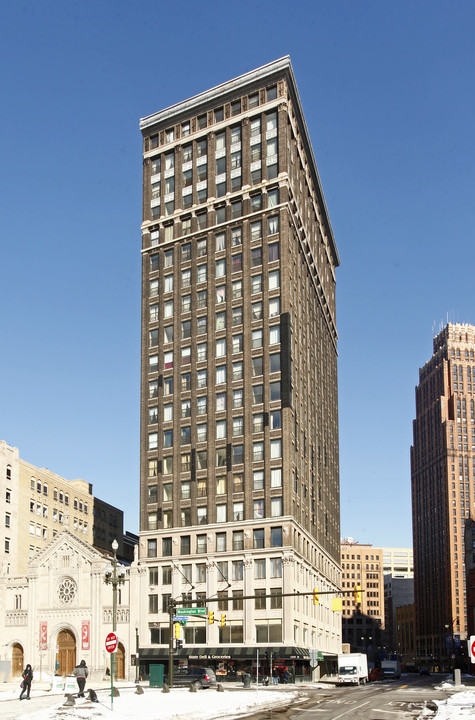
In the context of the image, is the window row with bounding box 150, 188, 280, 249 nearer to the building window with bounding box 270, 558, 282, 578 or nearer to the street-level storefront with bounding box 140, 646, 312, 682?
the building window with bounding box 270, 558, 282, 578

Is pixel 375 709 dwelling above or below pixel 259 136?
below

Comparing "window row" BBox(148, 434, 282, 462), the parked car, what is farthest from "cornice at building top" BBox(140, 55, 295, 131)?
the parked car

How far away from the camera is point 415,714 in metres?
41.4

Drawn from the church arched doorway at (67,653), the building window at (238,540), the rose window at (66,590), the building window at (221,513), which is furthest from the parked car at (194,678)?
the rose window at (66,590)

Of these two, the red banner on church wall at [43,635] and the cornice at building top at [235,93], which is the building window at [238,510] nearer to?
the red banner on church wall at [43,635]

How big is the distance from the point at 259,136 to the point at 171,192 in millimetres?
13306

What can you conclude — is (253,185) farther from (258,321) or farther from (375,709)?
(375,709)

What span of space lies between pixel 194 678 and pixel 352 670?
2289 cm

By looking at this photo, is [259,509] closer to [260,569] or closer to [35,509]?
[260,569]

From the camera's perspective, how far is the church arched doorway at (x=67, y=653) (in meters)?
87.8

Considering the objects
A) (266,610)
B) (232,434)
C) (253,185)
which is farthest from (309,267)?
(266,610)

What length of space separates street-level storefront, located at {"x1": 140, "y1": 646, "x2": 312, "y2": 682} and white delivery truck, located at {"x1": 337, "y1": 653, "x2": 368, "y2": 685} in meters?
4.38

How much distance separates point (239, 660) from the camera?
82.6 m

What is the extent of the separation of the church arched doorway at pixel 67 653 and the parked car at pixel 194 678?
2754 centimetres
